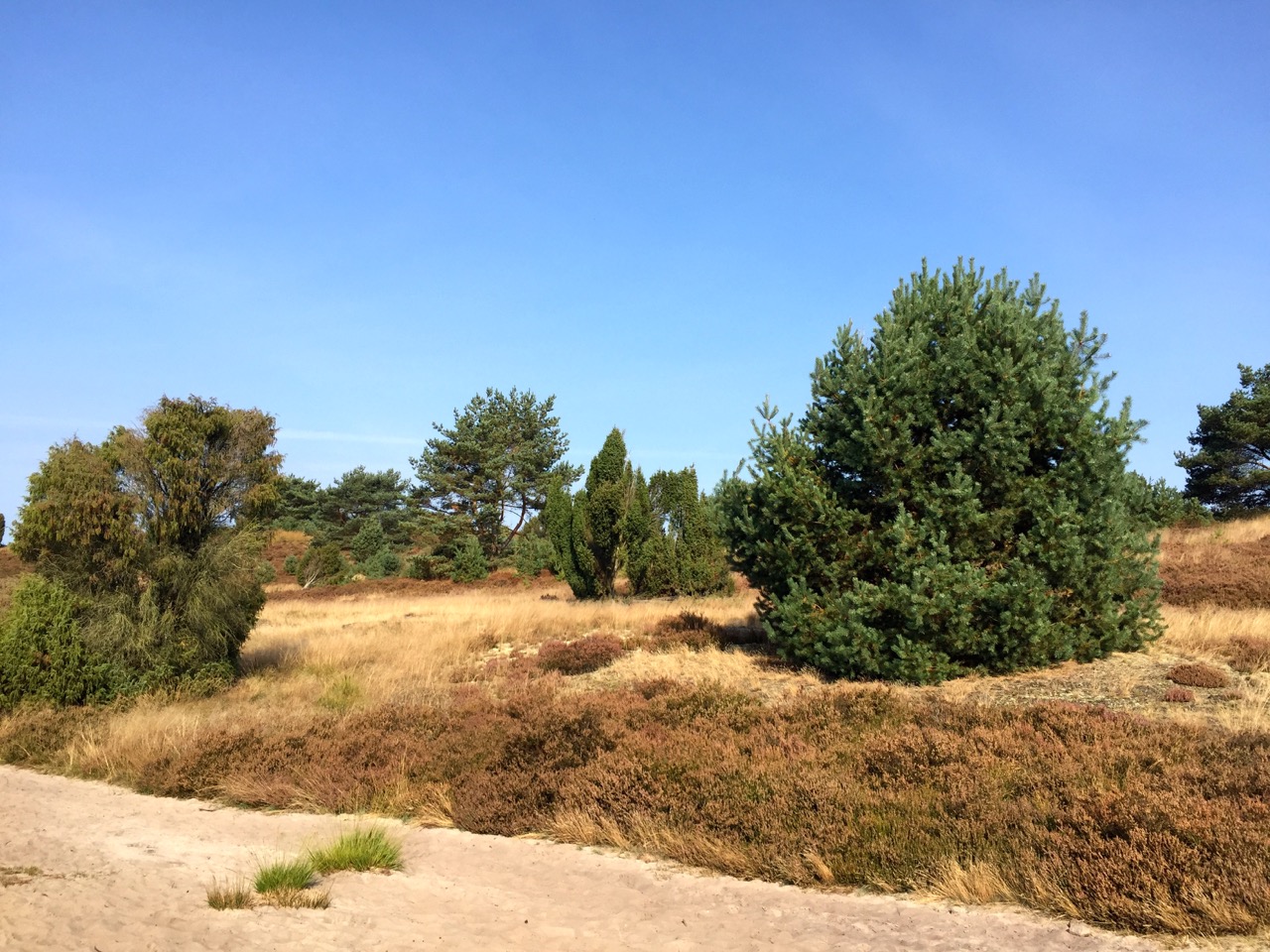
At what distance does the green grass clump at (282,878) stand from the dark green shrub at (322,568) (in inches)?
1638

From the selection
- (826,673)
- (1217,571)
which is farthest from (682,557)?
(826,673)

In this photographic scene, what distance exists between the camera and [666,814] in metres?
7.63

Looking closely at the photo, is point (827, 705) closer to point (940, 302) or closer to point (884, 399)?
point (884, 399)

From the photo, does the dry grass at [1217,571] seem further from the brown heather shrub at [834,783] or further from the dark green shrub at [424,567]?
the dark green shrub at [424,567]

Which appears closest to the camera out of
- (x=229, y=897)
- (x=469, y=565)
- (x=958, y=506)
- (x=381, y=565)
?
(x=229, y=897)

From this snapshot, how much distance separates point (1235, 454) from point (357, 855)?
43.3m

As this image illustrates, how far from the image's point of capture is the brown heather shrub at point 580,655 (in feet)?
51.1

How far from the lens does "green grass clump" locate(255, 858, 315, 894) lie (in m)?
6.04

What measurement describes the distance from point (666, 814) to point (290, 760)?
4981 millimetres

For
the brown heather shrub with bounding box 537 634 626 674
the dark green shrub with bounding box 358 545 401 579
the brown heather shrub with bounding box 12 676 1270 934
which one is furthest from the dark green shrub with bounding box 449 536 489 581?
the brown heather shrub with bounding box 12 676 1270 934

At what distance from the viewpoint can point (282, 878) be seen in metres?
6.12

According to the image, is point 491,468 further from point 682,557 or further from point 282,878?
point 282,878

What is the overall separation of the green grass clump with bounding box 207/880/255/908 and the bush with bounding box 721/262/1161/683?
26.9 ft

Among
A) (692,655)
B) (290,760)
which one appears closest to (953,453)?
(692,655)
